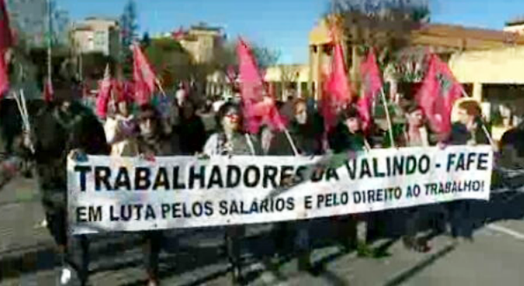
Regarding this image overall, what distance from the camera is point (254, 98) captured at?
9820 mm

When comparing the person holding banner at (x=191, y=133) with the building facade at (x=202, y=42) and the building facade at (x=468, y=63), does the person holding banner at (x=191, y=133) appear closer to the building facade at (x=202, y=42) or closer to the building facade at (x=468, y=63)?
the building facade at (x=468, y=63)

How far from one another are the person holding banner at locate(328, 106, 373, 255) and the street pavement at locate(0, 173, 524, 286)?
174 mm

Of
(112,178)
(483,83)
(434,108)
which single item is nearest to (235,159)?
(112,178)

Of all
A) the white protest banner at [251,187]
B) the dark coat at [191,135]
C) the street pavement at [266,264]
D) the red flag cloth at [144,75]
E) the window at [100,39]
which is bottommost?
the street pavement at [266,264]

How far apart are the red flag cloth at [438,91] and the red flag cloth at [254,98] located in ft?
9.36

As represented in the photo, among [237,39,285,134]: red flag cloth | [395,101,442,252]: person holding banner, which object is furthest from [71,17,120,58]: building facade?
[237,39,285,134]: red flag cloth

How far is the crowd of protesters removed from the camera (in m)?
7.83

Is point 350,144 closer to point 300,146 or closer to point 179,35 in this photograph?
point 300,146

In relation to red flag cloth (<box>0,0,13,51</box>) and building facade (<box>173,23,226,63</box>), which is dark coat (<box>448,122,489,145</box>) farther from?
building facade (<box>173,23,226,63</box>)

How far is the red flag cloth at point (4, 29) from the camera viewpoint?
25.8 ft

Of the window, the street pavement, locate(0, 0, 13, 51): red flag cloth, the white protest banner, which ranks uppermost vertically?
the window

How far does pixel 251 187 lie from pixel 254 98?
1.69 m

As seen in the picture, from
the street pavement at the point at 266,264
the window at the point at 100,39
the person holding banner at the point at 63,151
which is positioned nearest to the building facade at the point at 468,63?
the street pavement at the point at 266,264

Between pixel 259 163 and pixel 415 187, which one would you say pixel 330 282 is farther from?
pixel 415 187
